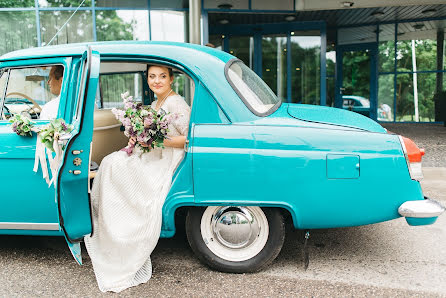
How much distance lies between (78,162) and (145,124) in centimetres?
60

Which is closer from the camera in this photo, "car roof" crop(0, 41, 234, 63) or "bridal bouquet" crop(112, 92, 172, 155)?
"bridal bouquet" crop(112, 92, 172, 155)

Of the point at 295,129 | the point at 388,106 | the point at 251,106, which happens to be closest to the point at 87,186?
the point at 251,106

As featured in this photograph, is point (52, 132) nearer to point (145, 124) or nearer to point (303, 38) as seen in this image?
point (145, 124)

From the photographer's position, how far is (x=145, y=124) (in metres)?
3.13

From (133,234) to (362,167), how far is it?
1802 mm

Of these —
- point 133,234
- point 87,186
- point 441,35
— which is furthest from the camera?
point 441,35

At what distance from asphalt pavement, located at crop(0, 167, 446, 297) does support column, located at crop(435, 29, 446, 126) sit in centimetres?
1106

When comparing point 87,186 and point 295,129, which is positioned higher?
point 295,129

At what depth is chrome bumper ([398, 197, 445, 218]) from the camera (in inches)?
115

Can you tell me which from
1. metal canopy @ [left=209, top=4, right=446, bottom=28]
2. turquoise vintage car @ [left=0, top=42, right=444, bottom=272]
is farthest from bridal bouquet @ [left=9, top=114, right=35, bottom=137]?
metal canopy @ [left=209, top=4, right=446, bottom=28]

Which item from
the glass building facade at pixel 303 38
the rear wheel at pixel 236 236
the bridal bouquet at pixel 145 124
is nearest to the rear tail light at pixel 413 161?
the rear wheel at pixel 236 236

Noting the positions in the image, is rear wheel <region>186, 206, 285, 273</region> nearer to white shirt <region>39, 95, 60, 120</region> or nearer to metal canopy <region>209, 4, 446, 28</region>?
white shirt <region>39, 95, 60, 120</region>

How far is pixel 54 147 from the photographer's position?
290 cm

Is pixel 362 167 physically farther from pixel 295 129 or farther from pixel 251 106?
pixel 251 106
